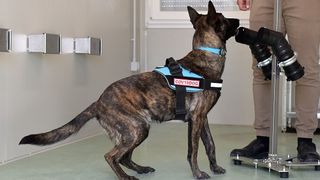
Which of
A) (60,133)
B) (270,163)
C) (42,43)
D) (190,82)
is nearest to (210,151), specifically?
(270,163)

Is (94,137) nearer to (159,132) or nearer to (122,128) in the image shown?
(159,132)

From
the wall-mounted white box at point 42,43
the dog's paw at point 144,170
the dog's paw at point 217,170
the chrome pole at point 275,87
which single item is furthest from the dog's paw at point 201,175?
the wall-mounted white box at point 42,43

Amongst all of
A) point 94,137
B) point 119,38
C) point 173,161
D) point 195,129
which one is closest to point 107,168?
point 173,161

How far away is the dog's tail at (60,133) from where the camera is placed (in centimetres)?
200

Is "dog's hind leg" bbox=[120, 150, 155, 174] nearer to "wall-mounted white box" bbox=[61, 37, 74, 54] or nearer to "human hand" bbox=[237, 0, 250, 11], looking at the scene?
"wall-mounted white box" bbox=[61, 37, 74, 54]

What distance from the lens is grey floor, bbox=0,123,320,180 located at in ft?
7.27

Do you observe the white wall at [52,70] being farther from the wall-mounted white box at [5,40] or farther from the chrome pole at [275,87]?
the chrome pole at [275,87]

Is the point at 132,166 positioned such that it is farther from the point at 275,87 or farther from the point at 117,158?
the point at 275,87

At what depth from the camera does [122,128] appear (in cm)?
203

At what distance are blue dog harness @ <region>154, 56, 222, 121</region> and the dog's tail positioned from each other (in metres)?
0.38

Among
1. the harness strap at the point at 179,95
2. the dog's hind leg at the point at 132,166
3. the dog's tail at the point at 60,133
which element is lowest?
the dog's hind leg at the point at 132,166

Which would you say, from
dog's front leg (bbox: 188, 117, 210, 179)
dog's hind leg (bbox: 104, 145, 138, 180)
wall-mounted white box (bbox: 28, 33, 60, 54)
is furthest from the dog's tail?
wall-mounted white box (bbox: 28, 33, 60, 54)

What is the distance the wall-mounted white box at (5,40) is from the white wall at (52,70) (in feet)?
0.20

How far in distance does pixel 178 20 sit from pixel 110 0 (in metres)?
0.72
